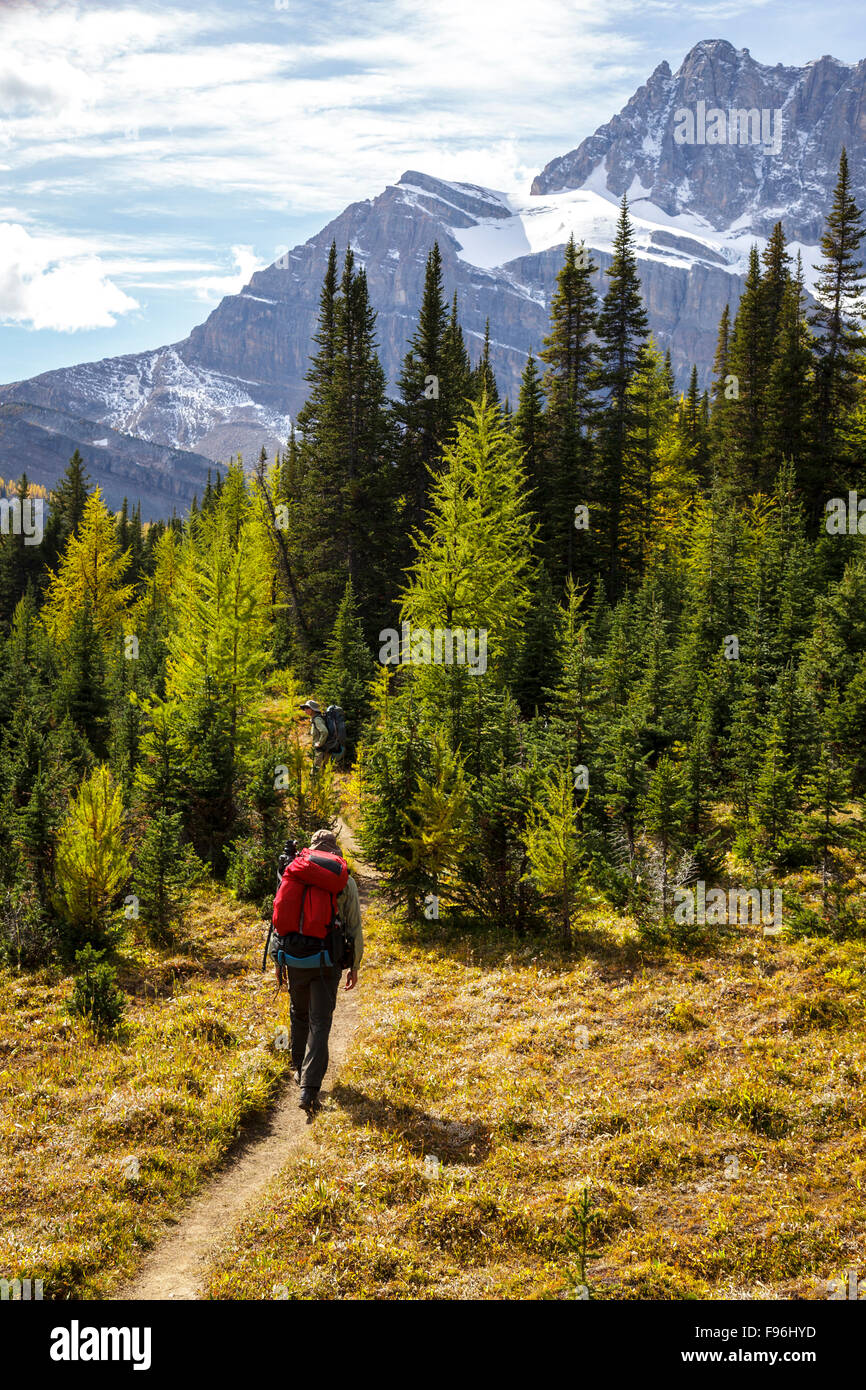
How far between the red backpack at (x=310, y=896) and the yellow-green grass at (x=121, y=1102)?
89.7 inches

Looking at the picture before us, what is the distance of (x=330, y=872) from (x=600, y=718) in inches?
358

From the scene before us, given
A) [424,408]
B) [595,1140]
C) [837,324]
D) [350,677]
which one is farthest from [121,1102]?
[837,324]

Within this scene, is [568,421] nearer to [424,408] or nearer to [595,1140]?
[424,408]

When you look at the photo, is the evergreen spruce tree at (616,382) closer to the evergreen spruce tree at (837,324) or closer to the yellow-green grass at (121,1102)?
the evergreen spruce tree at (837,324)

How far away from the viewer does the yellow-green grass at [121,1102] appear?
7461 mm

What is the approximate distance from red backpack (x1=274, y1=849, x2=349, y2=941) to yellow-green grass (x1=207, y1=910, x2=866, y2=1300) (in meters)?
2.27

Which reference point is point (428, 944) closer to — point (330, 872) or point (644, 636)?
point (330, 872)

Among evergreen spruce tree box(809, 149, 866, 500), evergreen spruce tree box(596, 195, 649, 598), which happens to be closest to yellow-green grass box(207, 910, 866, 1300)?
evergreen spruce tree box(596, 195, 649, 598)

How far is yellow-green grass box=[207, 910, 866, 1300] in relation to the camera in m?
7.05

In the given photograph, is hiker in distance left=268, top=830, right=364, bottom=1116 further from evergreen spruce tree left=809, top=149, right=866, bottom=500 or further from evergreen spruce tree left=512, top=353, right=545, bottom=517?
evergreen spruce tree left=809, top=149, right=866, bottom=500

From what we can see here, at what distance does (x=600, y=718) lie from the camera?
1711 centimetres

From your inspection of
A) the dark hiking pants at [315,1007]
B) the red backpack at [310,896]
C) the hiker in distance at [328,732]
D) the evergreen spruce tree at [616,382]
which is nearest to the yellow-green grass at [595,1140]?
the dark hiking pants at [315,1007]
